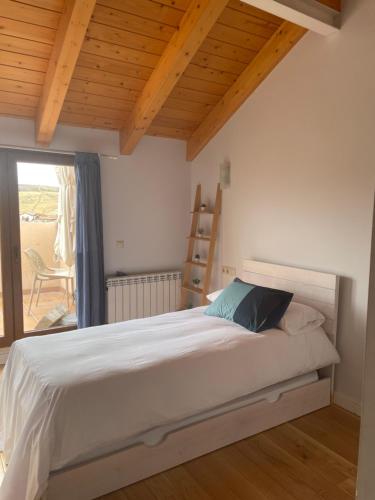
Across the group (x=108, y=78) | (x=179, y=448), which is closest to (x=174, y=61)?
(x=108, y=78)

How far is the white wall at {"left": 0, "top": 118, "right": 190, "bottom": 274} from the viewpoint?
153 inches

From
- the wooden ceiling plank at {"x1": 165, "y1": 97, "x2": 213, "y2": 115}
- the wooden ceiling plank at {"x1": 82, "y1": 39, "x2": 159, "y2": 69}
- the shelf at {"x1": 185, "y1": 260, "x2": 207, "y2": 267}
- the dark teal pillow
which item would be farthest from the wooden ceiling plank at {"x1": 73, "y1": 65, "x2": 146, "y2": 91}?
the dark teal pillow

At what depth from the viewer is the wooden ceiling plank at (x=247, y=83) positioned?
295cm

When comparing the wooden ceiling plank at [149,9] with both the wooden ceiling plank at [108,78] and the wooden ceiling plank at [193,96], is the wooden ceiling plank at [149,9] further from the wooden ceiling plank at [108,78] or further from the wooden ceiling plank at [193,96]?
the wooden ceiling plank at [193,96]

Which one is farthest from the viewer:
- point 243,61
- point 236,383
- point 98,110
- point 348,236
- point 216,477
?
point 98,110

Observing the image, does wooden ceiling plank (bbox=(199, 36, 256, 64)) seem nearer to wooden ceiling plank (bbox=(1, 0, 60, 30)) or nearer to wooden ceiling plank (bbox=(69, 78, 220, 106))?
wooden ceiling plank (bbox=(69, 78, 220, 106))

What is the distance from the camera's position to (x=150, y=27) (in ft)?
8.92

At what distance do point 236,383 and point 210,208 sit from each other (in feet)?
7.63

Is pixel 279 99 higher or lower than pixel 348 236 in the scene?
higher

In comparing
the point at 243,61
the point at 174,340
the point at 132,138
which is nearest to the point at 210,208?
the point at 132,138

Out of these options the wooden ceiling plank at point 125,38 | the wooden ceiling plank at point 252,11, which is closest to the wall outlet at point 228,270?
the wooden ceiling plank at point 125,38

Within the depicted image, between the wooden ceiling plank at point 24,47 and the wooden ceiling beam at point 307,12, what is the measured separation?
5.04ft

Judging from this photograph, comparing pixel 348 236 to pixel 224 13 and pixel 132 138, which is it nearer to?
pixel 224 13

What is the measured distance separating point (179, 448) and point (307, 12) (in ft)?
9.63
